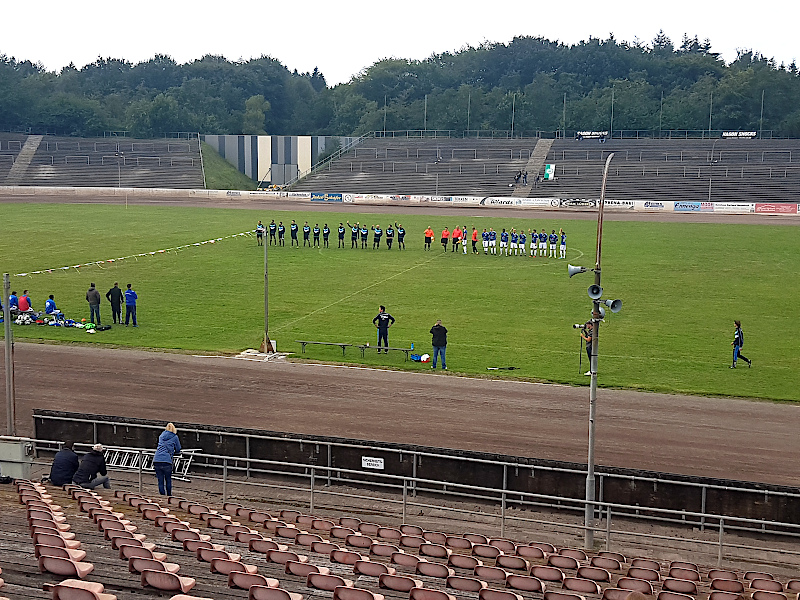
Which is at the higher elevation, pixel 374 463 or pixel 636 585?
pixel 636 585

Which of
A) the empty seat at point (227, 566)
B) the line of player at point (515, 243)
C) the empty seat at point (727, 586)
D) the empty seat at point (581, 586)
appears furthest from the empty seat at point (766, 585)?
the line of player at point (515, 243)

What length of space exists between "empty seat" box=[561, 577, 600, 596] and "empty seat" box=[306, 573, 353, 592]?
2.44 m

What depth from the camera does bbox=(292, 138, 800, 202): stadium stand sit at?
7788 centimetres

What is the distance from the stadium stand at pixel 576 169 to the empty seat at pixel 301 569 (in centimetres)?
6971

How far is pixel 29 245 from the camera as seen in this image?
161ft

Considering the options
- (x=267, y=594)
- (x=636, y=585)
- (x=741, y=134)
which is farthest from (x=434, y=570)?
(x=741, y=134)

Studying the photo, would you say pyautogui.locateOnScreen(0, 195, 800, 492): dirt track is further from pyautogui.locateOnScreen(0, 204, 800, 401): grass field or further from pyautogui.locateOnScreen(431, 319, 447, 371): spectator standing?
pyautogui.locateOnScreen(0, 204, 800, 401): grass field

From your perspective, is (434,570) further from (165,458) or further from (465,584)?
(165,458)

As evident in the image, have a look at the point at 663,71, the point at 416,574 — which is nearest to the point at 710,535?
the point at 416,574

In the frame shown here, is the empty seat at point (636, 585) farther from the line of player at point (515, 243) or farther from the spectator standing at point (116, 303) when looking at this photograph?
the line of player at point (515, 243)

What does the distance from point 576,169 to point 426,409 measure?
227 feet

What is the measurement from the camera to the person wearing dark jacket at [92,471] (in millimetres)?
14961

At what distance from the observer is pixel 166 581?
28.6ft

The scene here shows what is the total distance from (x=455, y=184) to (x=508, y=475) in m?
71.9
